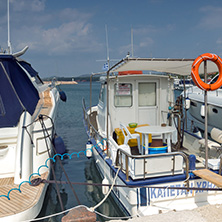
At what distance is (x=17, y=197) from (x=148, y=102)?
15.2 ft

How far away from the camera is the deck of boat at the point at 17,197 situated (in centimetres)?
457

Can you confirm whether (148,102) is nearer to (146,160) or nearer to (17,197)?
(146,160)

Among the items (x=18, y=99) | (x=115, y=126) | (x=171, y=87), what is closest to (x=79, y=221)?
(x=18, y=99)

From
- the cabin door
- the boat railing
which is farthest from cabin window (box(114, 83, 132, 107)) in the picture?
the boat railing

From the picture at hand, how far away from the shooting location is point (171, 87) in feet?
25.8

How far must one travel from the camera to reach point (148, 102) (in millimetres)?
7957

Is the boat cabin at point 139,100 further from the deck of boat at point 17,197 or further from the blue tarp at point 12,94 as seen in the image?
the deck of boat at point 17,197

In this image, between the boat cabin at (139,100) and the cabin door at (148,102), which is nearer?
the boat cabin at (139,100)

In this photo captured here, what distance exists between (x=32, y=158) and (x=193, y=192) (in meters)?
3.56

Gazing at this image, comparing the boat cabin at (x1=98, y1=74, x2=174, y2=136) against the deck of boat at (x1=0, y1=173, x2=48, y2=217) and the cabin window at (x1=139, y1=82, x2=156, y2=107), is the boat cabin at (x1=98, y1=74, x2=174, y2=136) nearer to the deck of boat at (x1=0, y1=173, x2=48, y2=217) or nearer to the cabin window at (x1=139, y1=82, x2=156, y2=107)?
the cabin window at (x1=139, y1=82, x2=156, y2=107)

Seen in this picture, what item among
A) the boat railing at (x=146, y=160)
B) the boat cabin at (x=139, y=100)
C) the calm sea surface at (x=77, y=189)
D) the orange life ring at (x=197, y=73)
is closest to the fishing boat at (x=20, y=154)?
the calm sea surface at (x=77, y=189)

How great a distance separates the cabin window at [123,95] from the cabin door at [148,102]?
0.32 metres

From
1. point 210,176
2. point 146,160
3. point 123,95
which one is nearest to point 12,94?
point 123,95

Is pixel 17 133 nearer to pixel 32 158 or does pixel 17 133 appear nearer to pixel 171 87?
pixel 32 158
